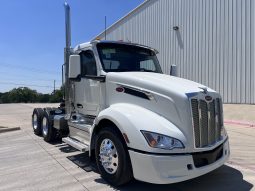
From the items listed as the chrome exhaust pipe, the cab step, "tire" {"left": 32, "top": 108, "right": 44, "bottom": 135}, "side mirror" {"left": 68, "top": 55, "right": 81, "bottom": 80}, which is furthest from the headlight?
"tire" {"left": 32, "top": 108, "right": 44, "bottom": 135}

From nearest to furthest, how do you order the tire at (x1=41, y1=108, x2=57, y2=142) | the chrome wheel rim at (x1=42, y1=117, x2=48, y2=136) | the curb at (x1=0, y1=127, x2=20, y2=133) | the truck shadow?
the truck shadow
the tire at (x1=41, y1=108, x2=57, y2=142)
the chrome wheel rim at (x1=42, y1=117, x2=48, y2=136)
the curb at (x1=0, y1=127, x2=20, y2=133)

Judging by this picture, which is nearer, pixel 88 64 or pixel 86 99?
pixel 88 64

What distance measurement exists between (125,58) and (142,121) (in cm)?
210

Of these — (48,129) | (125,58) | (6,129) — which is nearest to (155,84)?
(125,58)

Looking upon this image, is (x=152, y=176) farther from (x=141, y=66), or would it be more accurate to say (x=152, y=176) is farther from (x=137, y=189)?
(x=141, y=66)

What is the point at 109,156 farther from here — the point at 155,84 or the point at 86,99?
the point at 86,99

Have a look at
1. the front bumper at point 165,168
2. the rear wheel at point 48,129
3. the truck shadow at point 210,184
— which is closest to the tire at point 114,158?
the truck shadow at point 210,184

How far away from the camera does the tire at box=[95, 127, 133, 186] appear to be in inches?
191

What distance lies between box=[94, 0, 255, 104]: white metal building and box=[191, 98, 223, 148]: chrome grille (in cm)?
939

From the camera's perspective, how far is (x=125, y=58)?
21.2ft

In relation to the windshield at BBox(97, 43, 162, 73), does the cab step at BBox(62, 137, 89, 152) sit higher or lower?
lower

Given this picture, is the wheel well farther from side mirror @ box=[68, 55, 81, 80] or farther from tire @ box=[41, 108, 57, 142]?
tire @ box=[41, 108, 57, 142]

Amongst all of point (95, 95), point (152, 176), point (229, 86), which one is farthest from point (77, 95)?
point (229, 86)

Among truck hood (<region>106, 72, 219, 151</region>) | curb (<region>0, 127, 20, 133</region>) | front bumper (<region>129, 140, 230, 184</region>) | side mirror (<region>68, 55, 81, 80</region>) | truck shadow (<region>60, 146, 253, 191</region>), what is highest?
side mirror (<region>68, 55, 81, 80</region>)
